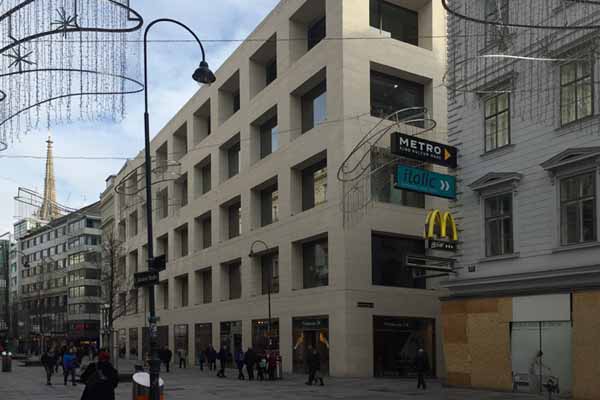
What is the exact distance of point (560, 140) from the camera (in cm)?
2172

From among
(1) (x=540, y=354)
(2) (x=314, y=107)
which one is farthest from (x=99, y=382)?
(2) (x=314, y=107)

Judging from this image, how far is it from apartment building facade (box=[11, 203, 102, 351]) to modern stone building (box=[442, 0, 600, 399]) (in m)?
88.7

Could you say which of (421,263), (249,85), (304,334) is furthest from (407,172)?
(249,85)

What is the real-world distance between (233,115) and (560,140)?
31.0m

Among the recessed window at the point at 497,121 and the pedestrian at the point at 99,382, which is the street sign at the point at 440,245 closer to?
the recessed window at the point at 497,121

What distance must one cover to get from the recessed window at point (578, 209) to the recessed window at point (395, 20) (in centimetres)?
1953

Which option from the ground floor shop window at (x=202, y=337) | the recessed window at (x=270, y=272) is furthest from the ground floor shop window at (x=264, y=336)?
the ground floor shop window at (x=202, y=337)

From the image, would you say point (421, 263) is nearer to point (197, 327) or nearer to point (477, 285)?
point (477, 285)

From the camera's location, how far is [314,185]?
129 feet

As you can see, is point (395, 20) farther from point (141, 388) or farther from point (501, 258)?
point (141, 388)

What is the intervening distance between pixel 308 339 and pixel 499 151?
56.8 feet

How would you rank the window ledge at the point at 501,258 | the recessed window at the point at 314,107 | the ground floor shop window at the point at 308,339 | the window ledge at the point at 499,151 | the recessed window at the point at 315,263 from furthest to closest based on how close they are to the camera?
the recessed window at the point at 314,107, the recessed window at the point at 315,263, the ground floor shop window at the point at 308,339, the window ledge at the point at 499,151, the window ledge at the point at 501,258

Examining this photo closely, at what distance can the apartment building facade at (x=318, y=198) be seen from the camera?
35.3m

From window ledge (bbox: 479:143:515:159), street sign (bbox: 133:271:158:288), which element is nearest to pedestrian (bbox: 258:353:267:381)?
window ledge (bbox: 479:143:515:159)
